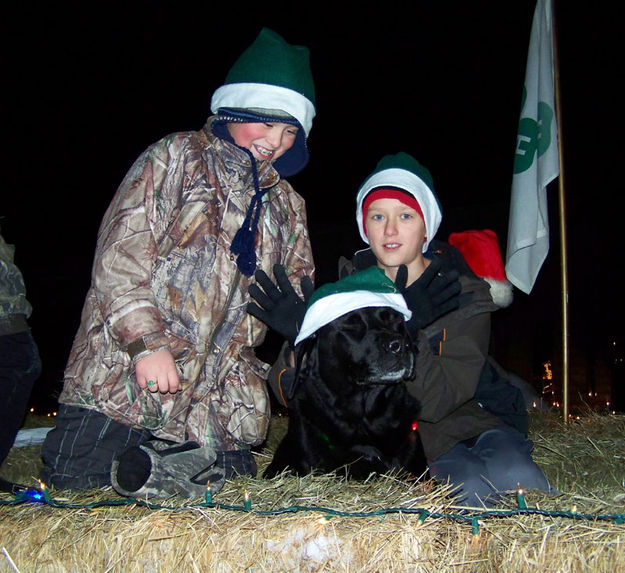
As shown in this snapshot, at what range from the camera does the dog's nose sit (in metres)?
2.04

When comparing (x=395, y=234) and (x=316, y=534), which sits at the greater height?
(x=395, y=234)

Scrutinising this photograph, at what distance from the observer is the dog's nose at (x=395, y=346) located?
204cm

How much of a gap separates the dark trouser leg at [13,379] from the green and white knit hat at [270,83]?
136cm

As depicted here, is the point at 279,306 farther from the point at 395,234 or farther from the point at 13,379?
the point at 13,379

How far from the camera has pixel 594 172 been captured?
5926 millimetres

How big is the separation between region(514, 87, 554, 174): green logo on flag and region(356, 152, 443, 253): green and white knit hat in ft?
6.61

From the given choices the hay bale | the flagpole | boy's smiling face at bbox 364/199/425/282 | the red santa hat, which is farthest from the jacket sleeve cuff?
the flagpole

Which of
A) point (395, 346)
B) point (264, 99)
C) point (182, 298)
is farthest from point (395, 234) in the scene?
point (182, 298)

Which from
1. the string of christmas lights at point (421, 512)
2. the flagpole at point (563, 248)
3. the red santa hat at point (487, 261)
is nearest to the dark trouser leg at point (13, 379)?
the string of christmas lights at point (421, 512)

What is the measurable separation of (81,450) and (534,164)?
11.7 feet

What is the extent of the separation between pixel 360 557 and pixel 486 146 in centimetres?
Answer: 549

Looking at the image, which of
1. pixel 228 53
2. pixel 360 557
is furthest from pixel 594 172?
pixel 360 557

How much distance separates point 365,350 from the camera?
82.9 inches

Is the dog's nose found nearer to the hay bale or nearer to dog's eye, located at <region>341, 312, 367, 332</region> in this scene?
dog's eye, located at <region>341, 312, 367, 332</region>
